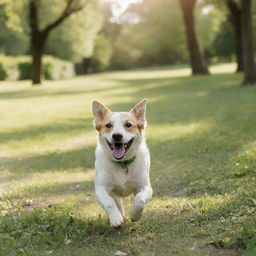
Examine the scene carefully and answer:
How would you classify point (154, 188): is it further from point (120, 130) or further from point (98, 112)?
point (120, 130)

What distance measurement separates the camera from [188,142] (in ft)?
38.9

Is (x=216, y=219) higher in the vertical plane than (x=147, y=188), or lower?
lower

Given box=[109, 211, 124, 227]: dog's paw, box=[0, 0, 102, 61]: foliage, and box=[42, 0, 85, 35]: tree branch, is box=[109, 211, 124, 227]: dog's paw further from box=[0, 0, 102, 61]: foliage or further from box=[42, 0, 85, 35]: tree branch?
box=[0, 0, 102, 61]: foliage

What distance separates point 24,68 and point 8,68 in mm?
3504

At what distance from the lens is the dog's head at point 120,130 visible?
219 inches

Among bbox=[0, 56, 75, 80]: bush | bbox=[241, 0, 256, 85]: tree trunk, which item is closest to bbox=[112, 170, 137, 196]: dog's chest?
bbox=[241, 0, 256, 85]: tree trunk

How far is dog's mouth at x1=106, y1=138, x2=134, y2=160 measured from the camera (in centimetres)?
557

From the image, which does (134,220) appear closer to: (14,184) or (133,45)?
(14,184)

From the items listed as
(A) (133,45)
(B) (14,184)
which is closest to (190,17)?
(B) (14,184)

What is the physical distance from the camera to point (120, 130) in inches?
219

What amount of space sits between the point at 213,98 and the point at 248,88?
2.62 meters

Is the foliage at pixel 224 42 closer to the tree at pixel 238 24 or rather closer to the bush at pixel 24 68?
the bush at pixel 24 68

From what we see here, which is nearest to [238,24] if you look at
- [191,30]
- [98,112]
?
[191,30]

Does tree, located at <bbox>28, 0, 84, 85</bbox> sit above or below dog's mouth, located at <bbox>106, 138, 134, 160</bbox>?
above
